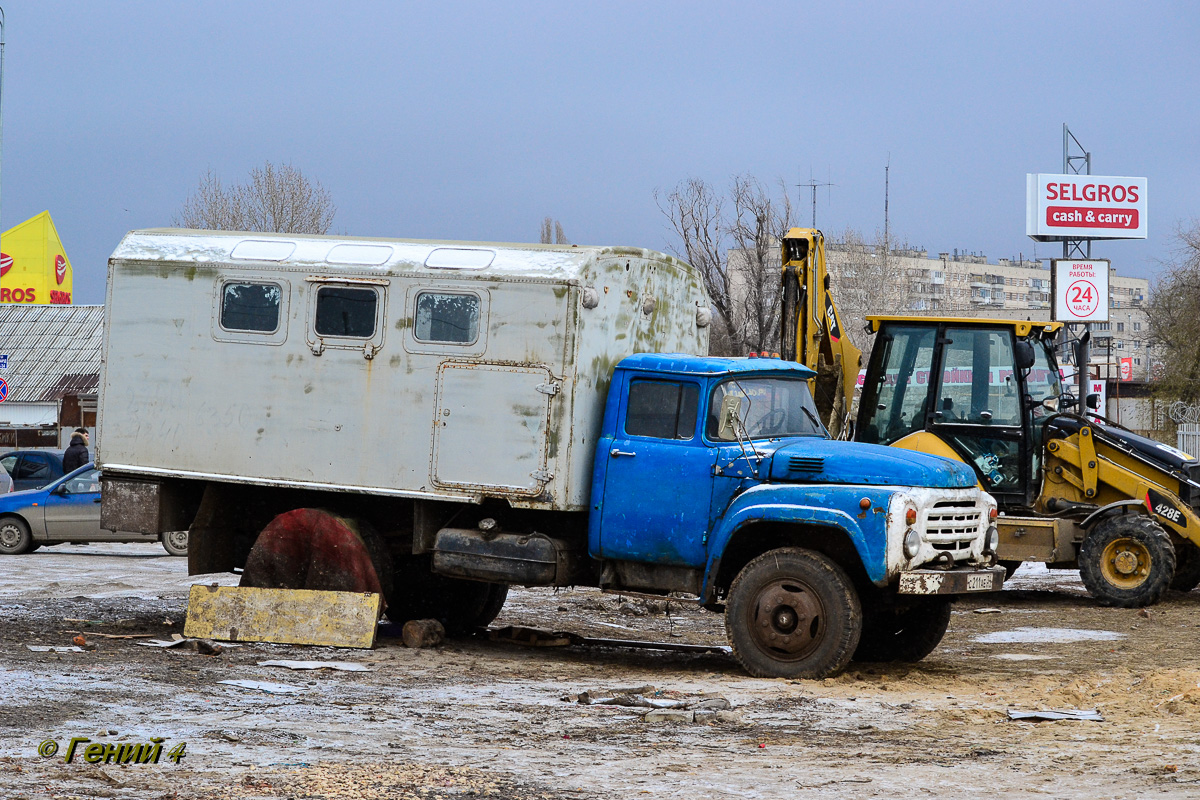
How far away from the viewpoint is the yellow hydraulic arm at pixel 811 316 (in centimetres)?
1490

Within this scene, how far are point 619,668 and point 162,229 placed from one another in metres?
5.36

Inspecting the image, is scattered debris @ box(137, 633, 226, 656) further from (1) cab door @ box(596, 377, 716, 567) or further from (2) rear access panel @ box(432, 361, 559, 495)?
(1) cab door @ box(596, 377, 716, 567)

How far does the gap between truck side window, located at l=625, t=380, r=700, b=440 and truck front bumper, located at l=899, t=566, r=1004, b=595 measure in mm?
1962

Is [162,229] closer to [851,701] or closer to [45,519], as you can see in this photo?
[851,701]

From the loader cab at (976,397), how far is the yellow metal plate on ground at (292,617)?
20.9 ft

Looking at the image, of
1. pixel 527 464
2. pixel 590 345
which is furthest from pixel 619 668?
pixel 590 345

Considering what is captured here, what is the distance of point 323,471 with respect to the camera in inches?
444

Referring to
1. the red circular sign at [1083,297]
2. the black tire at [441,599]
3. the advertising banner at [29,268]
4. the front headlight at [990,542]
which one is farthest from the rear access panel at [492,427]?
the advertising banner at [29,268]

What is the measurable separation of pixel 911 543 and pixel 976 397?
5.71 meters

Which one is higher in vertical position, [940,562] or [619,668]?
[940,562]

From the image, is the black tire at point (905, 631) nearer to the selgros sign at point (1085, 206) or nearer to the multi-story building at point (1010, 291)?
the selgros sign at point (1085, 206)

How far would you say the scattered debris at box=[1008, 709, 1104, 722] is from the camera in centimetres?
842

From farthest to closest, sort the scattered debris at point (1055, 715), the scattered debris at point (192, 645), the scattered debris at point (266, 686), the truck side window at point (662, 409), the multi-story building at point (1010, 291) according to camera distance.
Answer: the multi-story building at point (1010, 291) → the scattered debris at point (192, 645) → the truck side window at point (662, 409) → the scattered debris at point (266, 686) → the scattered debris at point (1055, 715)

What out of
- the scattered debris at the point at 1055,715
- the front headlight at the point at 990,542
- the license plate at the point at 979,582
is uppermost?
the front headlight at the point at 990,542
